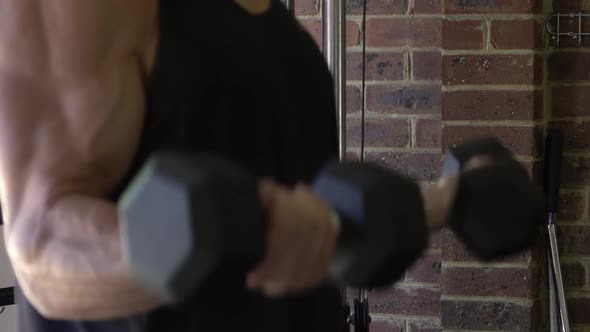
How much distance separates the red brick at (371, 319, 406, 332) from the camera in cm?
205

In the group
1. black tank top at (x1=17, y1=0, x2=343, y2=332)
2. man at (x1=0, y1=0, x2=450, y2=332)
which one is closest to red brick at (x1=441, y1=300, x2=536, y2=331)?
black tank top at (x1=17, y1=0, x2=343, y2=332)

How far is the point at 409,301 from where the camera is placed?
2039 mm

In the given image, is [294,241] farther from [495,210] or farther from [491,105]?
[491,105]

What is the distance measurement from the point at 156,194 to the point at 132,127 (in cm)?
17

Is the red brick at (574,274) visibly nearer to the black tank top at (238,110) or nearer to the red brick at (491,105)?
the red brick at (491,105)

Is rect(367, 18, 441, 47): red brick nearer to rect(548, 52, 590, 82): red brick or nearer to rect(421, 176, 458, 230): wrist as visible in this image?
rect(548, 52, 590, 82): red brick

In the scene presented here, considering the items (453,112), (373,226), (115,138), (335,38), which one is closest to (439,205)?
(373,226)

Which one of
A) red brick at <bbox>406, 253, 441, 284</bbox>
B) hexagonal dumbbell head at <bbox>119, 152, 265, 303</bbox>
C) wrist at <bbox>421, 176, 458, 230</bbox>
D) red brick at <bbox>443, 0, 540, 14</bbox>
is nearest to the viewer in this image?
hexagonal dumbbell head at <bbox>119, 152, 265, 303</bbox>

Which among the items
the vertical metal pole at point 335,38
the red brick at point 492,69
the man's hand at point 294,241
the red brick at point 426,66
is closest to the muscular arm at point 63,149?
the man's hand at point 294,241

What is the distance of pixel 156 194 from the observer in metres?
0.55

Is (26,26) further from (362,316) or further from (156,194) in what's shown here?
(362,316)

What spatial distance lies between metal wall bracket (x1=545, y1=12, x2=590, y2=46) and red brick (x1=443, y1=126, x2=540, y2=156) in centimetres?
21

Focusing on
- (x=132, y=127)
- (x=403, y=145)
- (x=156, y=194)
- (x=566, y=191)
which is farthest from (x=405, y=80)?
(x=156, y=194)

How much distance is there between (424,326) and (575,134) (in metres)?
0.52
